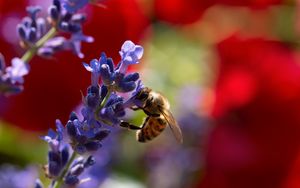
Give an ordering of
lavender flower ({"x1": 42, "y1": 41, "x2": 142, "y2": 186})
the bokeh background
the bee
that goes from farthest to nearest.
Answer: the bokeh background
the bee
lavender flower ({"x1": 42, "y1": 41, "x2": 142, "y2": 186})

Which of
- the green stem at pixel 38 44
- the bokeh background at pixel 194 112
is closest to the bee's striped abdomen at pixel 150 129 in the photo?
the green stem at pixel 38 44

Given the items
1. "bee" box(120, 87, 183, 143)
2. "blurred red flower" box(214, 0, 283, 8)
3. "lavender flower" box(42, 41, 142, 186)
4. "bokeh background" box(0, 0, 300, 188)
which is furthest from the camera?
"blurred red flower" box(214, 0, 283, 8)

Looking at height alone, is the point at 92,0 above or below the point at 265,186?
→ below

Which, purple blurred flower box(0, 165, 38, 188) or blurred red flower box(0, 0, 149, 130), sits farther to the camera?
blurred red flower box(0, 0, 149, 130)

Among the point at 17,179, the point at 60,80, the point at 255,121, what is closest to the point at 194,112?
the point at 255,121

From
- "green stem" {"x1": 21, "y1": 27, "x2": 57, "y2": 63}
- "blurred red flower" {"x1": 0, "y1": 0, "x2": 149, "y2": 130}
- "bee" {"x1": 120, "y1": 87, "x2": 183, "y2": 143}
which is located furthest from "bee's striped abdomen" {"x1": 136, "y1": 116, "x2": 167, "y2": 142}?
"blurred red flower" {"x1": 0, "y1": 0, "x2": 149, "y2": 130}

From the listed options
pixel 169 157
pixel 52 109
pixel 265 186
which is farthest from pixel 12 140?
pixel 265 186

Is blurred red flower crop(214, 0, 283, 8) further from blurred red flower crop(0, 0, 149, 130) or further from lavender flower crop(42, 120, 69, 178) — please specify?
lavender flower crop(42, 120, 69, 178)

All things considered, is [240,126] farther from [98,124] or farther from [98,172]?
[98,124]
